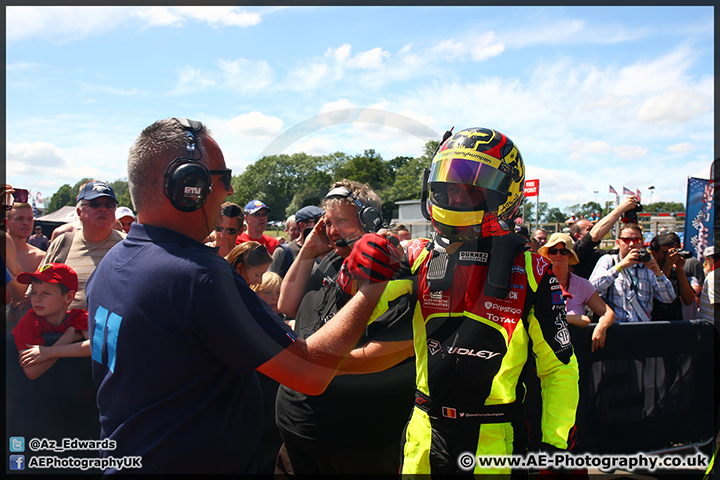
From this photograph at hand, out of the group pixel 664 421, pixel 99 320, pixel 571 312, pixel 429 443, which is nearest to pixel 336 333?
pixel 429 443

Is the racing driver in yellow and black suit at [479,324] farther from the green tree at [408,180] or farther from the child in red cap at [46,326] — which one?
the child in red cap at [46,326]

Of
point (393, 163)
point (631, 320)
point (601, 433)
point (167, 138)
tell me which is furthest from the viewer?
point (631, 320)

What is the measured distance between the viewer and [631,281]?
207 inches

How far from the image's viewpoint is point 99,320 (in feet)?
5.59

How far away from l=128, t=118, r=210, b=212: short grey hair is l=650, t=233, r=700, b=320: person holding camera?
6238 millimetres

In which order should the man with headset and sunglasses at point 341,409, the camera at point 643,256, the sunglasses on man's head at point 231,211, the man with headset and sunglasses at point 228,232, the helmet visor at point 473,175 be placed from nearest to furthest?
the helmet visor at point 473,175 < the man with headset and sunglasses at point 341,409 < the sunglasses on man's head at point 231,211 < the man with headset and sunglasses at point 228,232 < the camera at point 643,256

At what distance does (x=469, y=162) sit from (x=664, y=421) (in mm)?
4306

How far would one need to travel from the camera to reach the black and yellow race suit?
6.41ft

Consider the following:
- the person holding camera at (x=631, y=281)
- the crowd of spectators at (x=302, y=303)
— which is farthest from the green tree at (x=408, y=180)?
the person holding camera at (x=631, y=281)

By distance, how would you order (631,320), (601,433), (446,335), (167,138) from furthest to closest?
(631,320)
(601,433)
(446,335)
(167,138)

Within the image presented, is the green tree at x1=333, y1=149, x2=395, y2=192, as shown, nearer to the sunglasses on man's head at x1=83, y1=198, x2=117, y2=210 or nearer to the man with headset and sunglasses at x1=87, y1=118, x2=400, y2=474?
the man with headset and sunglasses at x1=87, y1=118, x2=400, y2=474

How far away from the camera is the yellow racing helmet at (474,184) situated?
2.08m

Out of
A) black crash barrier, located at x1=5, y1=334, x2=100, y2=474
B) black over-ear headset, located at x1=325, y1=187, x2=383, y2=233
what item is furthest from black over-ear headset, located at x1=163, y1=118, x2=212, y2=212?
black crash barrier, located at x1=5, y1=334, x2=100, y2=474

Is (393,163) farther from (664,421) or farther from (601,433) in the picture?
(664,421)
